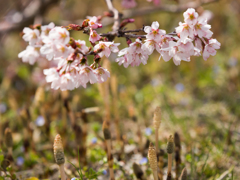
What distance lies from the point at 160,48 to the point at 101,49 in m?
0.29

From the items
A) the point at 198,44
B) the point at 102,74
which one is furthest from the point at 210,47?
the point at 102,74

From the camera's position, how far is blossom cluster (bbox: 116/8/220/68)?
986mm

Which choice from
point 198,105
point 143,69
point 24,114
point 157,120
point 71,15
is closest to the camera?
point 157,120

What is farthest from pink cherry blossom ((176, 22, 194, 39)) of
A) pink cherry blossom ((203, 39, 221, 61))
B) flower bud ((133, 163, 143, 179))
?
flower bud ((133, 163, 143, 179))

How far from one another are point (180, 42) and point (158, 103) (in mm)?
1704

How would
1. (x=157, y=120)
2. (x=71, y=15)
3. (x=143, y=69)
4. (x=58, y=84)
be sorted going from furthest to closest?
(x=71, y=15) < (x=143, y=69) < (x=157, y=120) < (x=58, y=84)

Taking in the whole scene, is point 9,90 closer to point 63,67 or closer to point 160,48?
point 63,67

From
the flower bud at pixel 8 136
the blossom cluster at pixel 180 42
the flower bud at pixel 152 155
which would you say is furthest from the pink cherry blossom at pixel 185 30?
the flower bud at pixel 8 136

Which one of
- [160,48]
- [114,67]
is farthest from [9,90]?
[160,48]

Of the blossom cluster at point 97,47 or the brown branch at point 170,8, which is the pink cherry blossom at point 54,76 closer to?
the blossom cluster at point 97,47

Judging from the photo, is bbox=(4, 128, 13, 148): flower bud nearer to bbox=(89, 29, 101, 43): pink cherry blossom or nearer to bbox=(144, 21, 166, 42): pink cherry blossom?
bbox=(89, 29, 101, 43): pink cherry blossom

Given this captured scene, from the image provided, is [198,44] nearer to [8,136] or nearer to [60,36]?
[60,36]

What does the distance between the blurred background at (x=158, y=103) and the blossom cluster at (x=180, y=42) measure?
697 mm

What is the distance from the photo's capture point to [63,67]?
1019 millimetres
